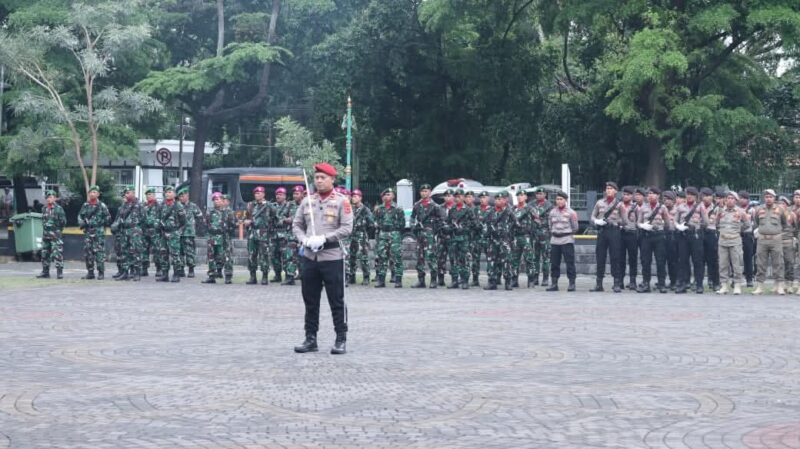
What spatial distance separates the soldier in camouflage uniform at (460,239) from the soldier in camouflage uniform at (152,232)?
5955 millimetres

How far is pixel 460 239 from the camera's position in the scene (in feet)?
76.4

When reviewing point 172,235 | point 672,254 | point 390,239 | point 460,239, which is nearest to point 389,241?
point 390,239

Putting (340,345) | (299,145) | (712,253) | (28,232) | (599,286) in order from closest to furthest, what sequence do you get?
1. (340,345)
2. (712,253)
3. (599,286)
4. (28,232)
5. (299,145)

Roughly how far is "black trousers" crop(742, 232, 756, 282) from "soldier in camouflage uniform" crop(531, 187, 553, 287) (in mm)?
3896

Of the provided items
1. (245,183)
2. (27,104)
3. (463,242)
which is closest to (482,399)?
(463,242)

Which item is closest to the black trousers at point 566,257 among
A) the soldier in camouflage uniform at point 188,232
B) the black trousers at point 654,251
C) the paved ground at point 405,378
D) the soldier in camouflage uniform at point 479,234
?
the black trousers at point 654,251

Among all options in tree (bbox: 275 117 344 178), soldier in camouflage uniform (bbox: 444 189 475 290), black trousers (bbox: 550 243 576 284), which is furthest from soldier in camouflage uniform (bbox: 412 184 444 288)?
tree (bbox: 275 117 344 178)

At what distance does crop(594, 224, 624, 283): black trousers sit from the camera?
2250 centimetres

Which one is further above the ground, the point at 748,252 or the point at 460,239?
the point at 460,239

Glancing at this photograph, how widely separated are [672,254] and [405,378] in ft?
43.5

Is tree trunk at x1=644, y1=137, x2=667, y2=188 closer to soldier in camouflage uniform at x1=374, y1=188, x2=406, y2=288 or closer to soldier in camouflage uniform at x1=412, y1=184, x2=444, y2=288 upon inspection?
soldier in camouflage uniform at x1=412, y1=184, x2=444, y2=288

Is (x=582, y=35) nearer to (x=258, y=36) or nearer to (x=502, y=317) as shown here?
(x=258, y=36)

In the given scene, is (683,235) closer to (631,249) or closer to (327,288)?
(631,249)

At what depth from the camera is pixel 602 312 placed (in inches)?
689
